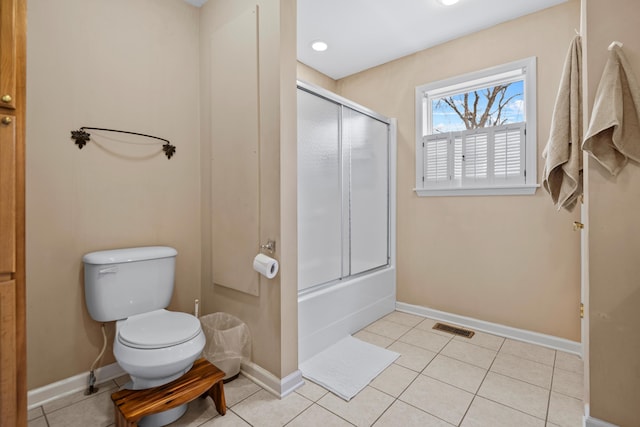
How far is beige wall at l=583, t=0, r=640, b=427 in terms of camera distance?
50.4 inches

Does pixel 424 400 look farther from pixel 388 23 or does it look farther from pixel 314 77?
pixel 314 77

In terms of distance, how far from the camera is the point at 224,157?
2072mm

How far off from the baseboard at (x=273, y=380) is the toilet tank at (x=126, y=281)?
67 centimetres

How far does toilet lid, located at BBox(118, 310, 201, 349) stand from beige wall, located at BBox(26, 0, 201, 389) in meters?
0.41

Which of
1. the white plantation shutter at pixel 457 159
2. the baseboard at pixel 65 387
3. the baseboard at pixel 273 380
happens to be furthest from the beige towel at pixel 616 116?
the baseboard at pixel 65 387

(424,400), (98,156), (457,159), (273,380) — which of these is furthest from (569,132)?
(98,156)

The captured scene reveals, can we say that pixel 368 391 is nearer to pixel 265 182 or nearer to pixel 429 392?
pixel 429 392

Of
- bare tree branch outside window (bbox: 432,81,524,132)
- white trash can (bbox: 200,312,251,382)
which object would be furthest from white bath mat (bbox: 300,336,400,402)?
bare tree branch outside window (bbox: 432,81,524,132)

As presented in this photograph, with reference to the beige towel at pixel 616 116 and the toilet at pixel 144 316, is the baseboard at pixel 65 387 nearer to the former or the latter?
the toilet at pixel 144 316

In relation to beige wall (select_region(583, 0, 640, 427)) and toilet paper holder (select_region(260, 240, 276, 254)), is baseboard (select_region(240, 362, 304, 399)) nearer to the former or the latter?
toilet paper holder (select_region(260, 240, 276, 254))

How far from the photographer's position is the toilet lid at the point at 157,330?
1422 millimetres

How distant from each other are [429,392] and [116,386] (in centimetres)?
183

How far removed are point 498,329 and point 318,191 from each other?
74.0 inches

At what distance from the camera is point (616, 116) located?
124 centimetres
